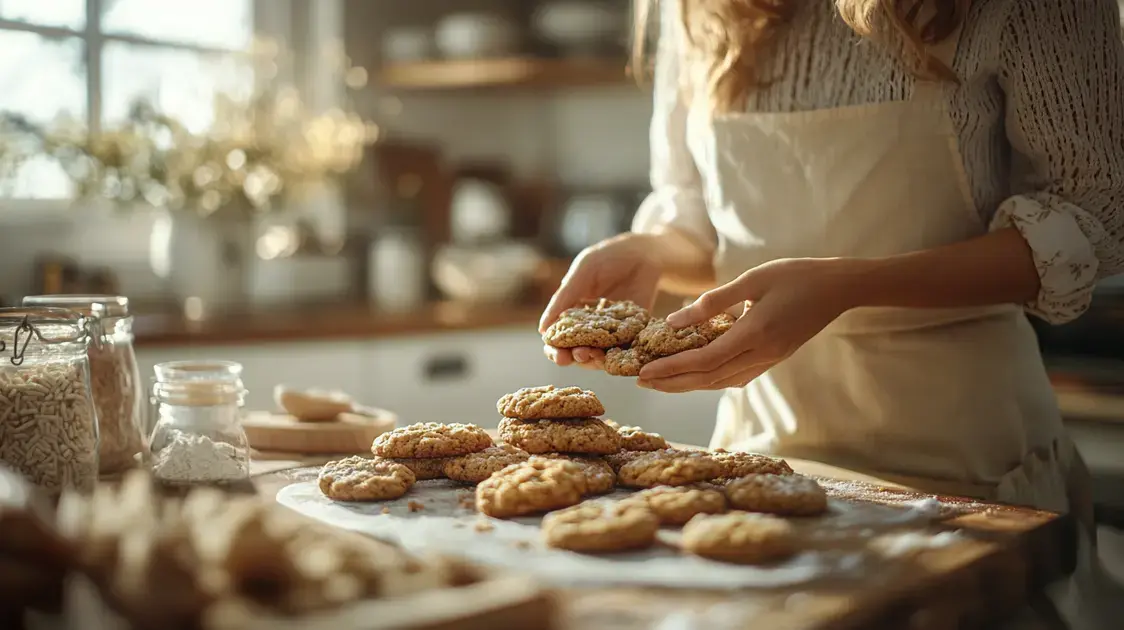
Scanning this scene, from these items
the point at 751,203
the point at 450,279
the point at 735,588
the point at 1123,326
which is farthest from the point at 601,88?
the point at 735,588

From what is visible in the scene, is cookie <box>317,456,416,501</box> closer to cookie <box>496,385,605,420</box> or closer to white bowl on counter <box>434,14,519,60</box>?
cookie <box>496,385,605,420</box>

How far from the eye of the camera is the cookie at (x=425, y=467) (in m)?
1.11

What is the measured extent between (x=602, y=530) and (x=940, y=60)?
72 cm

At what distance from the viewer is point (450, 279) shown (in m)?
3.12

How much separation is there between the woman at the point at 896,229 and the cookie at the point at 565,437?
0.08m

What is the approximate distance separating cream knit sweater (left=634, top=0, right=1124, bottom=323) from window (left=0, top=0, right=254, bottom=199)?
203cm

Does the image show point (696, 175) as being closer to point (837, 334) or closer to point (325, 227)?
point (837, 334)

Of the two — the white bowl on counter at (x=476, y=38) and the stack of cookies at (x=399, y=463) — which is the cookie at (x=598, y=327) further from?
the white bowl on counter at (x=476, y=38)

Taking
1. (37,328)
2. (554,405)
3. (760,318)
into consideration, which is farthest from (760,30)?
(37,328)

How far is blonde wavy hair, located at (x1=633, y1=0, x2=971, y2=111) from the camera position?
1.21 m

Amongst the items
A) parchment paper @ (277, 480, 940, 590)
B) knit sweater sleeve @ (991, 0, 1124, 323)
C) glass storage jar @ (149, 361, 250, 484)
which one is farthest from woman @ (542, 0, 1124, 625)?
glass storage jar @ (149, 361, 250, 484)

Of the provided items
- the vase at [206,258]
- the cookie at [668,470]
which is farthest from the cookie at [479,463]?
the vase at [206,258]

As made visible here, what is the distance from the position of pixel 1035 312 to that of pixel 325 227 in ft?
7.73

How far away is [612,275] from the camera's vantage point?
4.59ft
